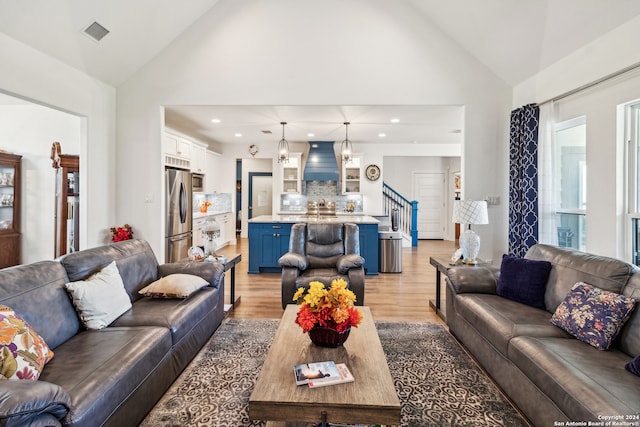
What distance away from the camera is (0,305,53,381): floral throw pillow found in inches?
54.6

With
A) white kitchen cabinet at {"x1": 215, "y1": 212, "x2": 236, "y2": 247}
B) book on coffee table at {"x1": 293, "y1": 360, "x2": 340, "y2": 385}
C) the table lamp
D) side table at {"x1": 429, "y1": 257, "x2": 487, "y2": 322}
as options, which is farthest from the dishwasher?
white kitchen cabinet at {"x1": 215, "y1": 212, "x2": 236, "y2": 247}

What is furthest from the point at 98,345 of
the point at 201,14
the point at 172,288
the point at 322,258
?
the point at 201,14

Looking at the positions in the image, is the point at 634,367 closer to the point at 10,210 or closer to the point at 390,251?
the point at 390,251

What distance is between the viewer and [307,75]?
4320 mm

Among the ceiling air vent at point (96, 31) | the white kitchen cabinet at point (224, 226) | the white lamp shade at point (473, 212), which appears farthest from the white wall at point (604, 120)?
the white kitchen cabinet at point (224, 226)

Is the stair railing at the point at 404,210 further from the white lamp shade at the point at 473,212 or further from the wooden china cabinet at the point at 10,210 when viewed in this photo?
the wooden china cabinet at the point at 10,210

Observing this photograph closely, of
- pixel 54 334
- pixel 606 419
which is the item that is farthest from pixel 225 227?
pixel 606 419

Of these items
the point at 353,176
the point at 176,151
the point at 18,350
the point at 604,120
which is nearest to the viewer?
the point at 18,350

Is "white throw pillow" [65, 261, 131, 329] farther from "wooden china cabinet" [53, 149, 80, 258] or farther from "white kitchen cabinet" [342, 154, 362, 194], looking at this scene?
"white kitchen cabinet" [342, 154, 362, 194]

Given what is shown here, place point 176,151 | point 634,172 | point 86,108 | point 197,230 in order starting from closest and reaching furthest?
point 634,172
point 86,108
point 176,151
point 197,230

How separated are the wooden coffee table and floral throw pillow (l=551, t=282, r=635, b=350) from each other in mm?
1227

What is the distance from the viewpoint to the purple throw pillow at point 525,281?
8.38ft

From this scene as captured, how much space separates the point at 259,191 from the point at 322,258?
6.65 metres

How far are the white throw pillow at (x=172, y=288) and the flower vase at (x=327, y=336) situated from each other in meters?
1.25
